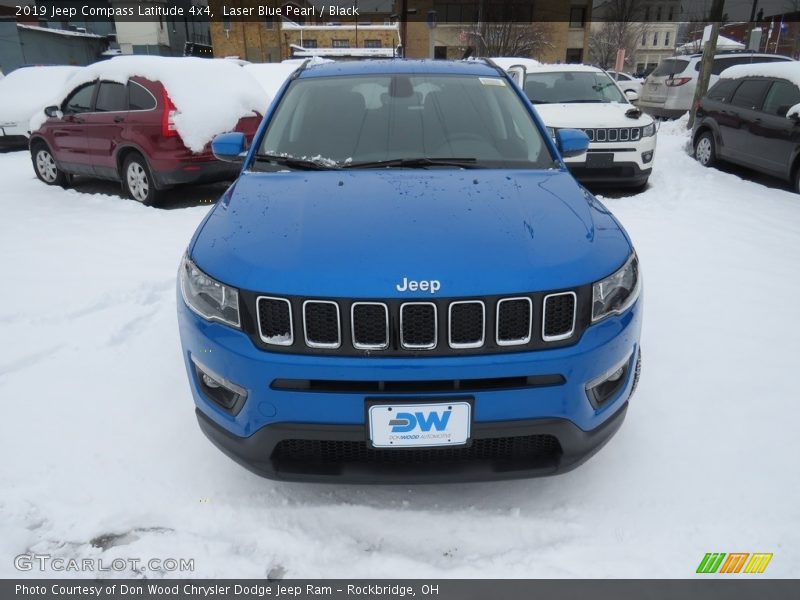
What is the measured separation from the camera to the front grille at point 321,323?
1.86m

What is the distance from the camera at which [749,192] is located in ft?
24.6

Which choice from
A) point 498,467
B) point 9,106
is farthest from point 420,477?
point 9,106

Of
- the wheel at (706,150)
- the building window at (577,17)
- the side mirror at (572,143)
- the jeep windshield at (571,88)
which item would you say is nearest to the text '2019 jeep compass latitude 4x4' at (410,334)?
the side mirror at (572,143)

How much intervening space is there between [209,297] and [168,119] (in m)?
5.58

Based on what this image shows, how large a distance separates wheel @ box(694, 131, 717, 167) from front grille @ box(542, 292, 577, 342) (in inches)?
334

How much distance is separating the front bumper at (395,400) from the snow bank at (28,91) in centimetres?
1237

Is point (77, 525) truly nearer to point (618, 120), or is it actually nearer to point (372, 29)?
point (618, 120)

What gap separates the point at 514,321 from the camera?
1.87 metres

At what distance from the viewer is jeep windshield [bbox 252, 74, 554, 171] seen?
113 inches

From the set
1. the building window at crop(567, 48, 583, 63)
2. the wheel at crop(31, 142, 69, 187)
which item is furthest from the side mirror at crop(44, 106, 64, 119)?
the building window at crop(567, 48, 583, 63)

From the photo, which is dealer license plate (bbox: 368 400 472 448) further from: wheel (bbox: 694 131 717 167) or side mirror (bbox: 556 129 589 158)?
wheel (bbox: 694 131 717 167)

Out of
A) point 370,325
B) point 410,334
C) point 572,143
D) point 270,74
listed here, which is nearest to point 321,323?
point 370,325

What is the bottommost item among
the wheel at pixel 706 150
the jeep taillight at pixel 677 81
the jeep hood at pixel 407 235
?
the wheel at pixel 706 150

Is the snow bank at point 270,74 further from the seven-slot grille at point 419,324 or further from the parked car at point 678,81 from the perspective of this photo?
the seven-slot grille at point 419,324
